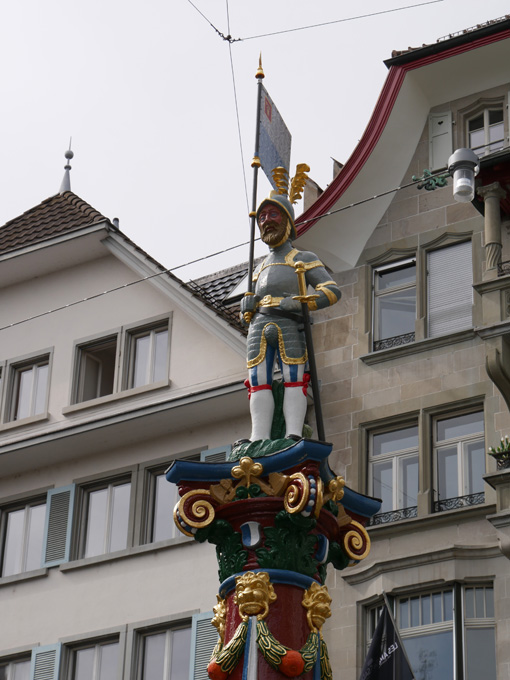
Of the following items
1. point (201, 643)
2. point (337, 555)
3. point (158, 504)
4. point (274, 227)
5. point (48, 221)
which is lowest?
point (337, 555)

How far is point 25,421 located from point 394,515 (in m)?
6.92

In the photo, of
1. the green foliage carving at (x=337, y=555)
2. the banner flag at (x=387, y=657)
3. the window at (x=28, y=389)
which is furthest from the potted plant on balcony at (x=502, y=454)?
the window at (x=28, y=389)

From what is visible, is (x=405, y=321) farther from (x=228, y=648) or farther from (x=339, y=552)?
(x=228, y=648)

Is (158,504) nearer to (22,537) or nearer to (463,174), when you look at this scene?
(22,537)

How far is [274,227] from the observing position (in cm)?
1795

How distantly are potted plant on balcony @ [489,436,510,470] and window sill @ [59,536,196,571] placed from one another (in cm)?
484

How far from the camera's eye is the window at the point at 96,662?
949 inches

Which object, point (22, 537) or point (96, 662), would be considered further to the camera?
point (22, 537)

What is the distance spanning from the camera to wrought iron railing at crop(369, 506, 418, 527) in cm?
2286

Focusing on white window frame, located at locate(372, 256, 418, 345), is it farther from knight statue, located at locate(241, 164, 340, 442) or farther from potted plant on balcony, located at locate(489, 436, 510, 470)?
knight statue, located at locate(241, 164, 340, 442)

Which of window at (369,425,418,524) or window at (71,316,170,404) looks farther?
window at (71,316,170,404)

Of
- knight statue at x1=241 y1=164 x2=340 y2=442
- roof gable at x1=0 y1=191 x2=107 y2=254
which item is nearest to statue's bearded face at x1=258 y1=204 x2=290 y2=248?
knight statue at x1=241 y1=164 x2=340 y2=442

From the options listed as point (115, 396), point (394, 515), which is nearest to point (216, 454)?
point (115, 396)

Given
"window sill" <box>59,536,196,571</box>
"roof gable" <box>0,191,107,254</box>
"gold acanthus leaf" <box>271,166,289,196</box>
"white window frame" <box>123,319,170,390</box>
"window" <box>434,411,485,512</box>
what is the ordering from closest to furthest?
"gold acanthus leaf" <box>271,166,289,196</box>, "window" <box>434,411,485,512</box>, "window sill" <box>59,536,196,571</box>, "white window frame" <box>123,319,170,390</box>, "roof gable" <box>0,191,107,254</box>
